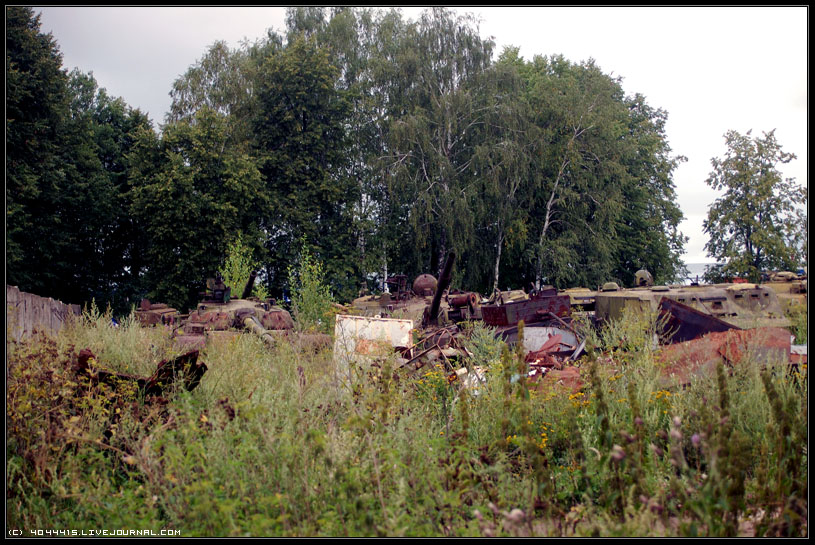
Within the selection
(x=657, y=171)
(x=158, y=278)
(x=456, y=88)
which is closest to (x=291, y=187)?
(x=158, y=278)

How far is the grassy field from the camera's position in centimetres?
362

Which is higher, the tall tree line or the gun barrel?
the tall tree line

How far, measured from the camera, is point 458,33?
96.5ft

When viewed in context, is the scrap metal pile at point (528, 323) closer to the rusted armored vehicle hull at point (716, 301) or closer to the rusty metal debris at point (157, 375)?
the rusted armored vehicle hull at point (716, 301)

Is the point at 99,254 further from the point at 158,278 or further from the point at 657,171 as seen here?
the point at 657,171

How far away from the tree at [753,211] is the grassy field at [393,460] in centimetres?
2796

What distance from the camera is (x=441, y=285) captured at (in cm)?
1272

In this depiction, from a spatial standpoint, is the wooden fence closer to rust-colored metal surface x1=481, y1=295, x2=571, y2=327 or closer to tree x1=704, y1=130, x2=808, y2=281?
rust-colored metal surface x1=481, y1=295, x2=571, y2=327

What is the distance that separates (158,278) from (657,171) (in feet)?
85.2

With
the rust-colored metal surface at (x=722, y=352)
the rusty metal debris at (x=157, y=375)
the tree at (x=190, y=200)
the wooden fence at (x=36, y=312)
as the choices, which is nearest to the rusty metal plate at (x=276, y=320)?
the wooden fence at (x=36, y=312)

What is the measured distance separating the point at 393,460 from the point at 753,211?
108 feet

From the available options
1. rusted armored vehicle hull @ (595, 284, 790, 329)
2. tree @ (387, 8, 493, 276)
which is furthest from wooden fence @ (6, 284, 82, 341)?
tree @ (387, 8, 493, 276)

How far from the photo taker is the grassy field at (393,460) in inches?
143

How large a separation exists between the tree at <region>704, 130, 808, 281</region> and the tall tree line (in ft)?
15.8
